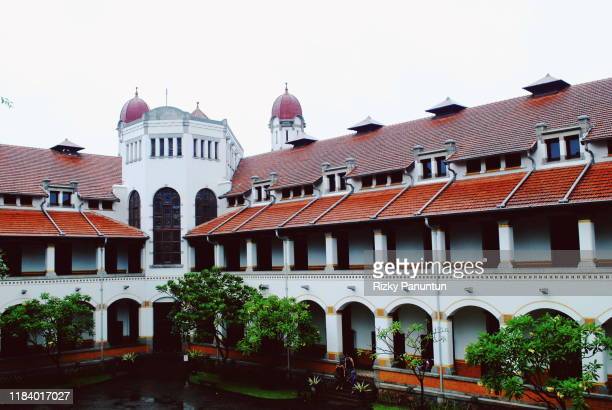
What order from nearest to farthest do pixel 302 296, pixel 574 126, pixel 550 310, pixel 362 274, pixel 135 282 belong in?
pixel 550 310 → pixel 574 126 → pixel 362 274 → pixel 302 296 → pixel 135 282

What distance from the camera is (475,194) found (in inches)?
969

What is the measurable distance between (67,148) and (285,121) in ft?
85.4

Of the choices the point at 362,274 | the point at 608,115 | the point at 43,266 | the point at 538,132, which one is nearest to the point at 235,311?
the point at 362,274

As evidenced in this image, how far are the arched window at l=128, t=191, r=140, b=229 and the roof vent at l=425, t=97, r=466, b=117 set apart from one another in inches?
796

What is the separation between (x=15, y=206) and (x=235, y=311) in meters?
15.2

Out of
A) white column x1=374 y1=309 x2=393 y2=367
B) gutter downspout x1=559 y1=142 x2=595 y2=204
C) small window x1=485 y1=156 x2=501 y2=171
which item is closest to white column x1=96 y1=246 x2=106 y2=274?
white column x1=374 y1=309 x2=393 y2=367

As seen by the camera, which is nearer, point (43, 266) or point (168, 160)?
point (43, 266)

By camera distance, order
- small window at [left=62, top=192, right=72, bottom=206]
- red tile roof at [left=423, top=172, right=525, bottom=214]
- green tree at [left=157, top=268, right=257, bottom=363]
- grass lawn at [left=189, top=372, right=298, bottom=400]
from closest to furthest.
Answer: red tile roof at [left=423, top=172, right=525, bottom=214] → grass lawn at [left=189, top=372, right=298, bottom=400] → green tree at [left=157, top=268, right=257, bottom=363] → small window at [left=62, top=192, right=72, bottom=206]

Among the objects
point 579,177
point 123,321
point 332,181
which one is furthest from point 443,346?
point 123,321

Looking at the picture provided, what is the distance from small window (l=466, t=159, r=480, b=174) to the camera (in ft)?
88.1

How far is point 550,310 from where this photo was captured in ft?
71.5

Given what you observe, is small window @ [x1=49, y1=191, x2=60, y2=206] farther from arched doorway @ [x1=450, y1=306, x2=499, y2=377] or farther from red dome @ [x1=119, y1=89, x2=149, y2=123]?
arched doorway @ [x1=450, y1=306, x2=499, y2=377]

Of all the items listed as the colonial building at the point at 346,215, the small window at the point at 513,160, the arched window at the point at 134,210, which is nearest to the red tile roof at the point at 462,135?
the colonial building at the point at 346,215

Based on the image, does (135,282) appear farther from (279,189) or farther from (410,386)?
(410,386)
